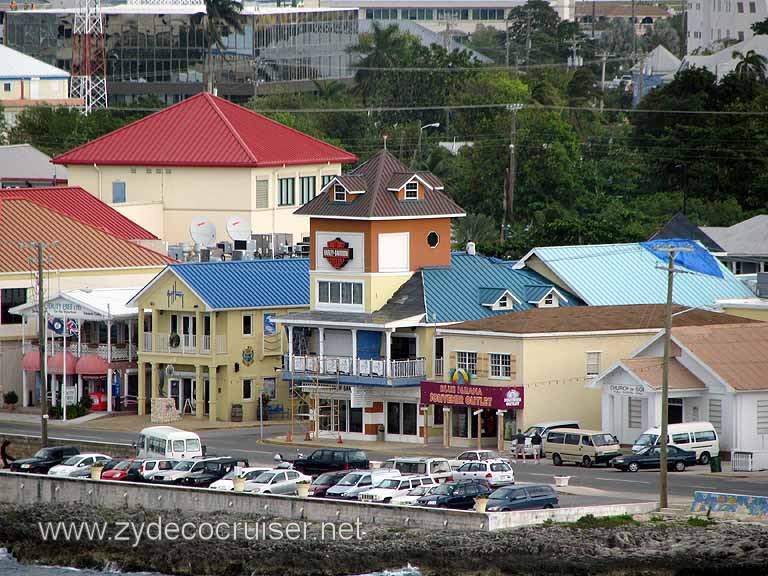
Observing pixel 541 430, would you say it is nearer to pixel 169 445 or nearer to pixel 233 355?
pixel 169 445

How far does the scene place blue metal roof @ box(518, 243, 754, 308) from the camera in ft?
302

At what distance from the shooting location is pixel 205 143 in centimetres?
12125

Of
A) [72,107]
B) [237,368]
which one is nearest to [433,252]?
[237,368]

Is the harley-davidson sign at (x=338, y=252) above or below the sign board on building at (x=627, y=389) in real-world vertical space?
above

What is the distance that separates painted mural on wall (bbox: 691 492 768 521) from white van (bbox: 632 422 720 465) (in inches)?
411

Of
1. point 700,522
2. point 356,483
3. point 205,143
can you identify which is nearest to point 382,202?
point 356,483

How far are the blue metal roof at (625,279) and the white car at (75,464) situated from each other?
22.3 m

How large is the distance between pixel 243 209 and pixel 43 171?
29577mm

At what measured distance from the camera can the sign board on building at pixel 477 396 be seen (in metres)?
82.5

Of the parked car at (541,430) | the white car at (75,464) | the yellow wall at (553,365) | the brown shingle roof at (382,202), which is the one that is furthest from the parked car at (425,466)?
the brown shingle roof at (382,202)

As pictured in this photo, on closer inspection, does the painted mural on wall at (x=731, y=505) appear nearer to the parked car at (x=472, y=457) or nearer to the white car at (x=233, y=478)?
the parked car at (x=472, y=457)

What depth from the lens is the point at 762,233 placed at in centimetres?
11762

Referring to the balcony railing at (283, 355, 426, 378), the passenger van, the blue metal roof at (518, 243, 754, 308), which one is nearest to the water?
the passenger van

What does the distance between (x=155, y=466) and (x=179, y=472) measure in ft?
4.52
